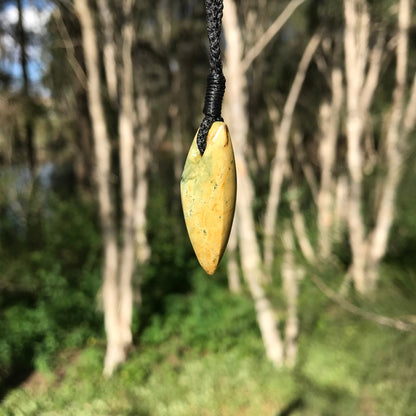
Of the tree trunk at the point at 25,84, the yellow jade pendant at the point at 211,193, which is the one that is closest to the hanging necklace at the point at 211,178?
the yellow jade pendant at the point at 211,193

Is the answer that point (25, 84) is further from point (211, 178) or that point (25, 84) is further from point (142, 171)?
point (211, 178)

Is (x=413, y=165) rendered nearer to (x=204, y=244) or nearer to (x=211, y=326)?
(x=204, y=244)

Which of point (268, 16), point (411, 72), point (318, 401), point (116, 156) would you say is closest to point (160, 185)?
point (116, 156)

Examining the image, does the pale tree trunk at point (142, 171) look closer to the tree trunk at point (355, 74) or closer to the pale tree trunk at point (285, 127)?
the pale tree trunk at point (285, 127)

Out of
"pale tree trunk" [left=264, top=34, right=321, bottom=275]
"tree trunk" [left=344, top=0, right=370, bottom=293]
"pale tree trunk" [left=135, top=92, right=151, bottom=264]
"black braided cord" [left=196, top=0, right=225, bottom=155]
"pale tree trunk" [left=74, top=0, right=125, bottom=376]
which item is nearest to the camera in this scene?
"black braided cord" [left=196, top=0, right=225, bottom=155]

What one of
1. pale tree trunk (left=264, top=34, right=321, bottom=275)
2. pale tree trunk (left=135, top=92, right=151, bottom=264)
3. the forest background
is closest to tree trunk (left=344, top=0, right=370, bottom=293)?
the forest background

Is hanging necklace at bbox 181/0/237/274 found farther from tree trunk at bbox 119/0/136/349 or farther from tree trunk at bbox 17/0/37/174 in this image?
tree trunk at bbox 17/0/37/174

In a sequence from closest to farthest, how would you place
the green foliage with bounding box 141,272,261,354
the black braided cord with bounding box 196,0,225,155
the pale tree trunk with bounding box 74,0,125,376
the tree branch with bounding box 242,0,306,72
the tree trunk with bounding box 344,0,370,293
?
the black braided cord with bounding box 196,0,225,155
the pale tree trunk with bounding box 74,0,125,376
the tree branch with bounding box 242,0,306,72
the tree trunk with bounding box 344,0,370,293
the green foliage with bounding box 141,272,261,354

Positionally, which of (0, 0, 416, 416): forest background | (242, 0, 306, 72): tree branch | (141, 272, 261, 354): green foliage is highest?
(242, 0, 306, 72): tree branch
